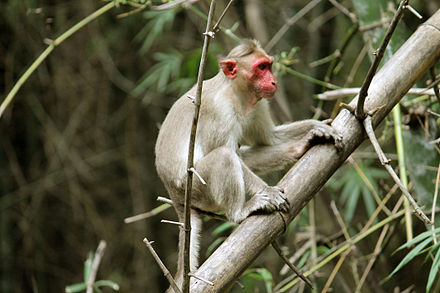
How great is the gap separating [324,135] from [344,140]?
17cm

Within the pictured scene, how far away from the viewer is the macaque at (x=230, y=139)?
328cm

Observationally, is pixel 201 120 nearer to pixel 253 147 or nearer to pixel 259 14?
pixel 253 147

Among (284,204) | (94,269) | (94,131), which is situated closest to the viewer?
(284,204)

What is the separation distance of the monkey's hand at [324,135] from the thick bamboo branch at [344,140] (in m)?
0.03

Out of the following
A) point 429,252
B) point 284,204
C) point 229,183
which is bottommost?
point 429,252

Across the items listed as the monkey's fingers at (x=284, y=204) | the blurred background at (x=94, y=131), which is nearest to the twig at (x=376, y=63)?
the monkey's fingers at (x=284, y=204)

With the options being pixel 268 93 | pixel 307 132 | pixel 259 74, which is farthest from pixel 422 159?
pixel 259 74

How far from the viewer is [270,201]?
277cm

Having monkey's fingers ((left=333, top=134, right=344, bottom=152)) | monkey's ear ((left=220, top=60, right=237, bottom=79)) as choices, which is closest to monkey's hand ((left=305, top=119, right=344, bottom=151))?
monkey's fingers ((left=333, top=134, right=344, bottom=152))

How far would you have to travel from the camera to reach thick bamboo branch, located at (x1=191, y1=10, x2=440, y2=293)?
8.24ft

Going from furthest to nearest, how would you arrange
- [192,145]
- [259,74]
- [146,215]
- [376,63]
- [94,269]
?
[146,215] < [259,74] < [94,269] < [376,63] < [192,145]

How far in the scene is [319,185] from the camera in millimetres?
2598

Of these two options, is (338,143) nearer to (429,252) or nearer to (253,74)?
(429,252)

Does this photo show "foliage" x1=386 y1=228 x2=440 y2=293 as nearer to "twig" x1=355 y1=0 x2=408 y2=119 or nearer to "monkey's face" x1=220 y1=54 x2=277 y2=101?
"twig" x1=355 y1=0 x2=408 y2=119
